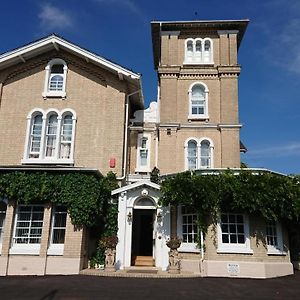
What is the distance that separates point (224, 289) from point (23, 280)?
7.05 m

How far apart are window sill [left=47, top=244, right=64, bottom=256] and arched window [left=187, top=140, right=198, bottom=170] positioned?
7787 millimetres

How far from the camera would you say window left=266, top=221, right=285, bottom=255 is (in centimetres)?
1500

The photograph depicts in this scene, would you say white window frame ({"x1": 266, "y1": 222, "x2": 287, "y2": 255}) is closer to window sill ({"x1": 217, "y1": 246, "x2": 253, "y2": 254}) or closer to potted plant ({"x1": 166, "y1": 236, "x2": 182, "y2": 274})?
window sill ({"x1": 217, "y1": 246, "x2": 253, "y2": 254})

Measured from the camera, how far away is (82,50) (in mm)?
18328

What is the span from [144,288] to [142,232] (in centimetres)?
631

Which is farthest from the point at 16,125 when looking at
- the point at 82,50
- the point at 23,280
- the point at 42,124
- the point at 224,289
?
the point at 224,289

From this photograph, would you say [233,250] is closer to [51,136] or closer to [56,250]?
[56,250]

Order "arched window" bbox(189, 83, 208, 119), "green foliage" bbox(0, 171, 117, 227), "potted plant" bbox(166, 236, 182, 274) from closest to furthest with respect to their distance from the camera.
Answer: "potted plant" bbox(166, 236, 182, 274), "green foliage" bbox(0, 171, 117, 227), "arched window" bbox(189, 83, 208, 119)

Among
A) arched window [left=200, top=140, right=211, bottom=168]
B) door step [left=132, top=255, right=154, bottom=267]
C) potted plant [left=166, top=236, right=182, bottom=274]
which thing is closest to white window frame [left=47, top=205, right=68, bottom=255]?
door step [left=132, top=255, right=154, bottom=267]

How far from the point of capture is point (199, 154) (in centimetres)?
1892

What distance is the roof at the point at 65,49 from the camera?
1814 cm

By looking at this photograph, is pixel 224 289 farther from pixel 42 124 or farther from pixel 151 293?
pixel 42 124

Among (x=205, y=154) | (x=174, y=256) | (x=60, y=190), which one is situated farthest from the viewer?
(x=205, y=154)

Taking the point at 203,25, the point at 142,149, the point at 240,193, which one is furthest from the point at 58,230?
the point at 203,25
